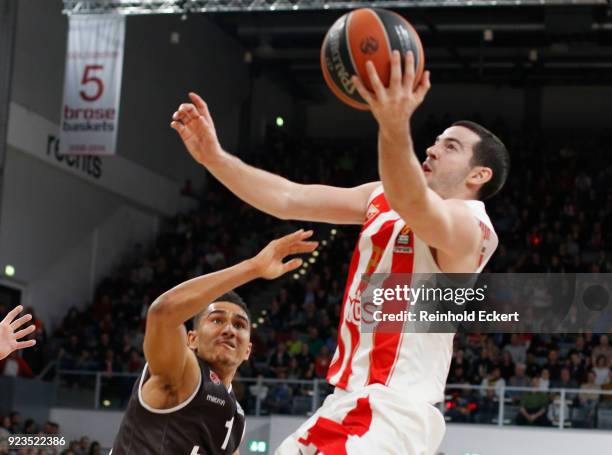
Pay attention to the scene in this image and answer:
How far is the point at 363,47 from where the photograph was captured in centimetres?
311

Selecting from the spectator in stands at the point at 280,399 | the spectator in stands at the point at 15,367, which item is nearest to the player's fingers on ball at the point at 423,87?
the spectator in stands at the point at 280,399

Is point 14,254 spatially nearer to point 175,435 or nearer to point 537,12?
point 537,12

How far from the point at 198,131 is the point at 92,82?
12.1m

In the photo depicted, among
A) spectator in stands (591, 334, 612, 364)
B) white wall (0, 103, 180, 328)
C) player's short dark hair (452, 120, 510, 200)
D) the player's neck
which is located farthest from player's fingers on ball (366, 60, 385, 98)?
white wall (0, 103, 180, 328)

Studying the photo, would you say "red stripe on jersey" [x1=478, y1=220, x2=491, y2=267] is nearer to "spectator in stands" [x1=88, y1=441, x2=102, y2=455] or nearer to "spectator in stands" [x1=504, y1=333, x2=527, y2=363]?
"spectator in stands" [x1=88, y1=441, x2=102, y2=455]

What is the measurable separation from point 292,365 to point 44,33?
Result: 24.7ft

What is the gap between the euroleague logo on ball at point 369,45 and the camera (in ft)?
10.1

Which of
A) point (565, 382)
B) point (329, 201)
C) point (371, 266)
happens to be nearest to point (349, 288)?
point (371, 266)

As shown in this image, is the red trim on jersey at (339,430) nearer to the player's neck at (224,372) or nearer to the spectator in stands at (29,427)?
the player's neck at (224,372)

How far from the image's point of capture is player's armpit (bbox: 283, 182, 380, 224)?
3.97 meters

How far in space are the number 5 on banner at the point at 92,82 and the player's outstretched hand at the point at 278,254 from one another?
11.9m

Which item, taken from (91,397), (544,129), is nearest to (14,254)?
(91,397)

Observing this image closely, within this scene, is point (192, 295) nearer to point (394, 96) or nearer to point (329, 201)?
point (329, 201)

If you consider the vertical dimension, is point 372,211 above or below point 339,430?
above
